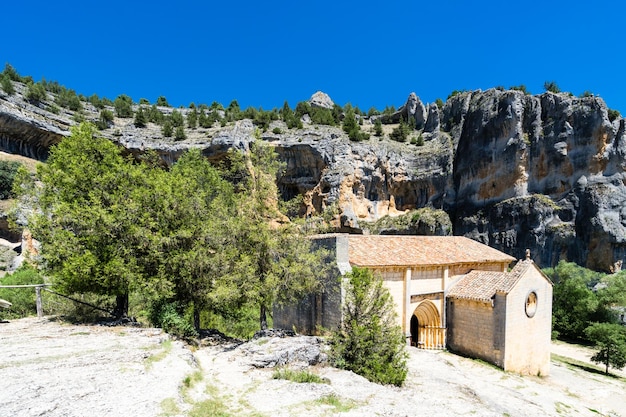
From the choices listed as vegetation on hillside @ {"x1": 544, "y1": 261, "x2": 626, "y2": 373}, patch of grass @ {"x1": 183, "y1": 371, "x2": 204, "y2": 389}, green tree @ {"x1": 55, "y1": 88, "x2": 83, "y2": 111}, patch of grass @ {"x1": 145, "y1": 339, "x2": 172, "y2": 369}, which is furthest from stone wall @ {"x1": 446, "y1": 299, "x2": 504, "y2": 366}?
green tree @ {"x1": 55, "y1": 88, "x2": 83, "y2": 111}

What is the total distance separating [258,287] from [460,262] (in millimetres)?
A: 12933

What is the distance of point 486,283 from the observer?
763 inches

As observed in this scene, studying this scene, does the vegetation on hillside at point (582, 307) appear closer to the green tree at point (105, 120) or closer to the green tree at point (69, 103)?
the green tree at point (105, 120)

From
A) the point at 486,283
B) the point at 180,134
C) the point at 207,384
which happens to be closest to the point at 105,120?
the point at 180,134

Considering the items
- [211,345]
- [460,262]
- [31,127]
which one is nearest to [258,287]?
[211,345]

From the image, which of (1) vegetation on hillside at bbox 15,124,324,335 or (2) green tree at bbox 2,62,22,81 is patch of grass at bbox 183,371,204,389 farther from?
(2) green tree at bbox 2,62,22,81

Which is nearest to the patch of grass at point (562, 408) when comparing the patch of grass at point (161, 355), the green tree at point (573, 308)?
the patch of grass at point (161, 355)

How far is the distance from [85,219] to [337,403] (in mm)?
12177

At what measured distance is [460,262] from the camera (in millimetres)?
20516

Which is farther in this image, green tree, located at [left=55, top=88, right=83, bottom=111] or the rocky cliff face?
green tree, located at [left=55, top=88, right=83, bottom=111]

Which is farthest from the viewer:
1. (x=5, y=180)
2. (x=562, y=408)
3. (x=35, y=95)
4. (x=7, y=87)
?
(x=35, y=95)

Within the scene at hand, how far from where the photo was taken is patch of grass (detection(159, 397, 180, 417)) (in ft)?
22.2

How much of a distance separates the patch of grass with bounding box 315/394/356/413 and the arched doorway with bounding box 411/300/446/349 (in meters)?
12.2

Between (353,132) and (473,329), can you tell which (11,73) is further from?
(473,329)
